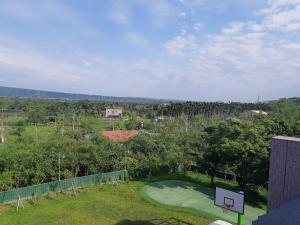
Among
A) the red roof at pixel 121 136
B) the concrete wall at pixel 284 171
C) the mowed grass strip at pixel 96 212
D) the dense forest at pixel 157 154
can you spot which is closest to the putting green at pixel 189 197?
the mowed grass strip at pixel 96 212

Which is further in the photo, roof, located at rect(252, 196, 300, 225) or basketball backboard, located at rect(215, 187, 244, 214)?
basketball backboard, located at rect(215, 187, 244, 214)

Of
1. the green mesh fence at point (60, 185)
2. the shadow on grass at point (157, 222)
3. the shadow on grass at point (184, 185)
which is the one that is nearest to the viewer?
the shadow on grass at point (157, 222)

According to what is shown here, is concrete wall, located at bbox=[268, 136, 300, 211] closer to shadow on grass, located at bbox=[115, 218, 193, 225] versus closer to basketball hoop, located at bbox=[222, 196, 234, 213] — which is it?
basketball hoop, located at bbox=[222, 196, 234, 213]

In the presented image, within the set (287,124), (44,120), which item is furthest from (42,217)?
(44,120)

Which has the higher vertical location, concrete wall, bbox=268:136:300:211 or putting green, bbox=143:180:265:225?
concrete wall, bbox=268:136:300:211

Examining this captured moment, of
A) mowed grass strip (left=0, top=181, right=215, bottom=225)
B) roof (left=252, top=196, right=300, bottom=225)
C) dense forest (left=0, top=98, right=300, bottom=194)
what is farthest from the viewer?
dense forest (left=0, top=98, right=300, bottom=194)

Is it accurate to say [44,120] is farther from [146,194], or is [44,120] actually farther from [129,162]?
[146,194]

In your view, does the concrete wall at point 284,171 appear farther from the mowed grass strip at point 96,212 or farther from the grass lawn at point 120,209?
the mowed grass strip at point 96,212

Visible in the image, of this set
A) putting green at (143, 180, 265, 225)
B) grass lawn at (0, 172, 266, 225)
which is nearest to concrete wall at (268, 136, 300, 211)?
putting green at (143, 180, 265, 225)
